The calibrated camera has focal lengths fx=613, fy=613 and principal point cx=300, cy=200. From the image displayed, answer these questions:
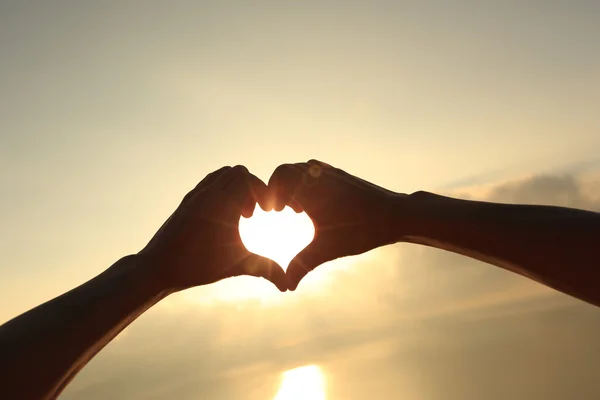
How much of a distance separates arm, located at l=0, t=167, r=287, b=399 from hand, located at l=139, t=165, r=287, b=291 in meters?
0.01

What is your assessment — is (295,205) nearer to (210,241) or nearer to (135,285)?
(210,241)

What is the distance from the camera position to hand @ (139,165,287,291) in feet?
22.6

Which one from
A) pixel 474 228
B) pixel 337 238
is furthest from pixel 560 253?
pixel 337 238

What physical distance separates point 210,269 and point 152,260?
661mm

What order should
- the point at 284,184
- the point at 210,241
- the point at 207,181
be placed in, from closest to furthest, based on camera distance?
the point at 284,184, the point at 210,241, the point at 207,181

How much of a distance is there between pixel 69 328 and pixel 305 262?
255 cm

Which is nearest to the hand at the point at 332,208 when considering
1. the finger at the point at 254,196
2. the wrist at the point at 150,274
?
the finger at the point at 254,196

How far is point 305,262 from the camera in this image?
6906 millimetres

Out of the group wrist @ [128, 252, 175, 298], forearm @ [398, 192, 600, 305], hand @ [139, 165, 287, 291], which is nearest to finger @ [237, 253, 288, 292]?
hand @ [139, 165, 287, 291]

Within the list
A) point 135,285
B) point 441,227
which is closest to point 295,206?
point 441,227

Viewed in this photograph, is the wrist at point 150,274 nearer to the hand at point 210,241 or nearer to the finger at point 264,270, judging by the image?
the hand at point 210,241

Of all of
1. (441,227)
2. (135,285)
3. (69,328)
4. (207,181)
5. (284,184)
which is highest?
(207,181)

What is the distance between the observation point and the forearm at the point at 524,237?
5570 millimetres

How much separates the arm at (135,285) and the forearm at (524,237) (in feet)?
5.97
